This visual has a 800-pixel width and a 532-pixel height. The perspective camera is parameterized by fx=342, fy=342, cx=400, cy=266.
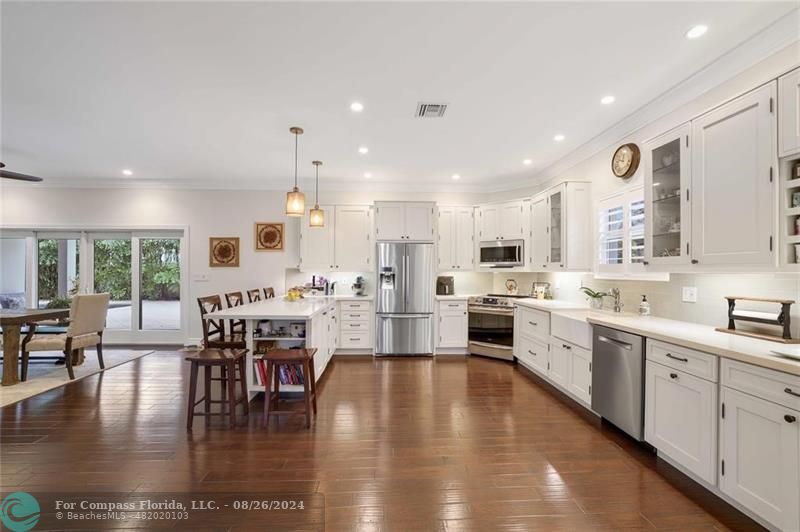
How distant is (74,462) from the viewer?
2389mm

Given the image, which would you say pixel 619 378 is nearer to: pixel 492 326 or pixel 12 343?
pixel 492 326

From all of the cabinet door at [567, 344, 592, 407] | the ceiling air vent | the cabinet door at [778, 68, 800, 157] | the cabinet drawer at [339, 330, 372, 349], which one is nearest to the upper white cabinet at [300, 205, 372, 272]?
the cabinet drawer at [339, 330, 372, 349]

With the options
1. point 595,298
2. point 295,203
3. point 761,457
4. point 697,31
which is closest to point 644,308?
point 595,298

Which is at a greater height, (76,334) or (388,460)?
(76,334)

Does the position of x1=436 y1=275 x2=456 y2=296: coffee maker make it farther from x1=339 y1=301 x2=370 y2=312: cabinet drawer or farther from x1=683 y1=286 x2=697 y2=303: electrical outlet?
x1=683 y1=286 x2=697 y2=303: electrical outlet

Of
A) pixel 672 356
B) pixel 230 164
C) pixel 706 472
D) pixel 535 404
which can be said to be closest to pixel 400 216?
pixel 230 164

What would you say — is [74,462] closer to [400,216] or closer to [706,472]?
[706,472]

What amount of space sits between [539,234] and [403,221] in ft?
6.77

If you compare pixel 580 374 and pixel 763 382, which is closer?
pixel 763 382

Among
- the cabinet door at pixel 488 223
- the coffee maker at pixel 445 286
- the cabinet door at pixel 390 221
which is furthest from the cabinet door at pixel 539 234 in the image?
the cabinet door at pixel 390 221

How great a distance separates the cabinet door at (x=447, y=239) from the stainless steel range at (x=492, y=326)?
0.73 meters

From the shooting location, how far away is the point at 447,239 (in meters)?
5.80

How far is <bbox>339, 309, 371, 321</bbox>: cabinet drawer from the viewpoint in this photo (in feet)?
17.9

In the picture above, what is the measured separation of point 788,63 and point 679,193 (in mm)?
901
